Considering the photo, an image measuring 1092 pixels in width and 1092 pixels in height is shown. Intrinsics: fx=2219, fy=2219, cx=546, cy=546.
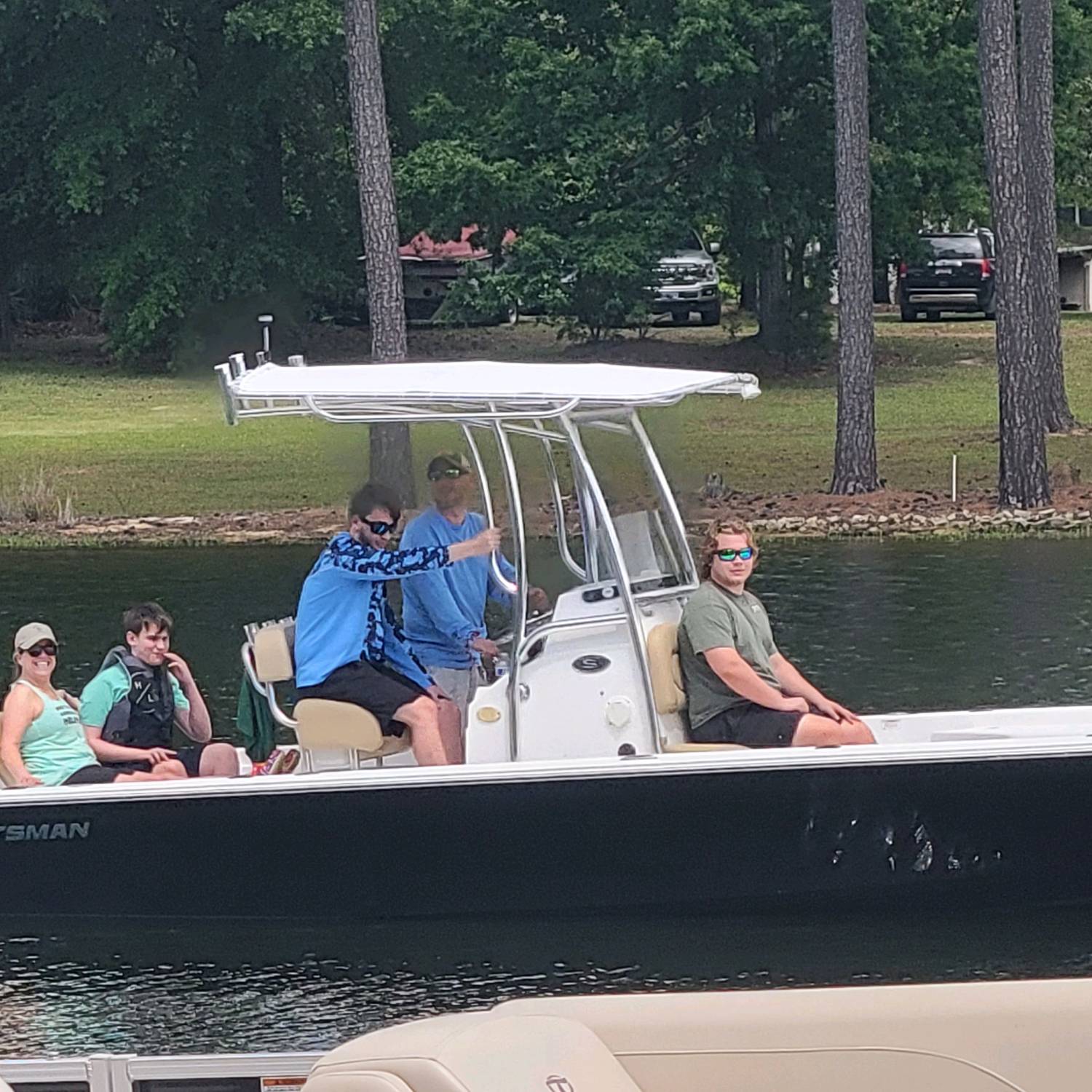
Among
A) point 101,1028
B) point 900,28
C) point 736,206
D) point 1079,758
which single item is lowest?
point 101,1028

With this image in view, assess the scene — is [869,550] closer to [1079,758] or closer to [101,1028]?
[1079,758]

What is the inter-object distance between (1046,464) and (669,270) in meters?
15.4

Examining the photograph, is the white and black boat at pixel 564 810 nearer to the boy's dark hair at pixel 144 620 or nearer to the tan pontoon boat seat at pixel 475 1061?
the boy's dark hair at pixel 144 620

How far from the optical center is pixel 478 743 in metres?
7.96

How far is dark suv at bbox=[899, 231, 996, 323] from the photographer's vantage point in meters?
36.6

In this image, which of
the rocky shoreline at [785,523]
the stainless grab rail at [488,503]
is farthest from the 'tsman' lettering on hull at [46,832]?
the rocky shoreline at [785,523]

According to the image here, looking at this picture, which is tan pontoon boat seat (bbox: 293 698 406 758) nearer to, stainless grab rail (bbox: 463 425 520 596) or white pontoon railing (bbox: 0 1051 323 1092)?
stainless grab rail (bbox: 463 425 520 596)

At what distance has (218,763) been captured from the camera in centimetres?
838

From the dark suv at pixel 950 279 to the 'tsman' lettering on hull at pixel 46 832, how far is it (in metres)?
29.9

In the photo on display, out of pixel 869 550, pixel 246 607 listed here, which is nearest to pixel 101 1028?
pixel 246 607

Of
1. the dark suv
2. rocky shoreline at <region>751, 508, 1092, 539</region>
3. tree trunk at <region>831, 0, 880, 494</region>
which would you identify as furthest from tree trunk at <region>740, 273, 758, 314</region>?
rocky shoreline at <region>751, 508, 1092, 539</region>

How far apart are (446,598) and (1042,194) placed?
15.5 m

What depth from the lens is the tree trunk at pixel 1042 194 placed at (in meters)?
21.3

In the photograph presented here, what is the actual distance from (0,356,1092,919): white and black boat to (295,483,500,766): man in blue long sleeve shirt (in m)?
0.09
